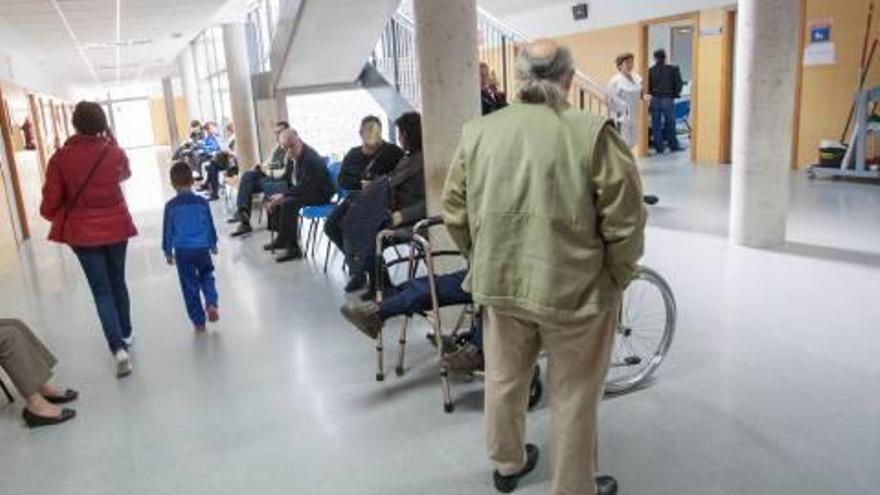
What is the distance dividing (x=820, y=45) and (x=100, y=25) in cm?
942

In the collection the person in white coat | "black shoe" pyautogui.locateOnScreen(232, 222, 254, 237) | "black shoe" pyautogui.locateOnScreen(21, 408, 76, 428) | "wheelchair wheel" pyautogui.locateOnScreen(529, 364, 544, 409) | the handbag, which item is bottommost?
"black shoe" pyautogui.locateOnScreen(21, 408, 76, 428)

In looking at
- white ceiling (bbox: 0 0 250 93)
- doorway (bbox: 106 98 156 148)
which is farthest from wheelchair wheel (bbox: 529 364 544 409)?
doorway (bbox: 106 98 156 148)

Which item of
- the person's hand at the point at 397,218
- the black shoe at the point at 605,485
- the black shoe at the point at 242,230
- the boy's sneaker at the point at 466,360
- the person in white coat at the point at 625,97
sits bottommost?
the black shoe at the point at 605,485

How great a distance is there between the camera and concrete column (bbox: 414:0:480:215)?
152 inches

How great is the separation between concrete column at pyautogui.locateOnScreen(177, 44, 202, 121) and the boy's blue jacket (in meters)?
13.8

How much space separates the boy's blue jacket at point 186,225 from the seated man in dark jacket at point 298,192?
186cm

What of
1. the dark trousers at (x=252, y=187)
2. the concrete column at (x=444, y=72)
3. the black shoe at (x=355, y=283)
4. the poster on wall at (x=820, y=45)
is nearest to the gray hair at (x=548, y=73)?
the concrete column at (x=444, y=72)

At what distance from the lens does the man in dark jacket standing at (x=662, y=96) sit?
10.7 meters

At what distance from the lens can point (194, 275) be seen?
436 cm

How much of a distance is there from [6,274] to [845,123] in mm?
9340

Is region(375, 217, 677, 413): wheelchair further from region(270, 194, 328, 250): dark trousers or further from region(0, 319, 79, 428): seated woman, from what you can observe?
region(270, 194, 328, 250): dark trousers

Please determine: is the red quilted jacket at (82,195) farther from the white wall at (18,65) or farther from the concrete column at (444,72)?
the white wall at (18,65)

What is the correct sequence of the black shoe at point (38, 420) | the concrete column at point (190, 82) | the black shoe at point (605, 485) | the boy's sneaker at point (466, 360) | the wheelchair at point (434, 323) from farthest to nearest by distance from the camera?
1. the concrete column at point (190, 82)
2. the black shoe at point (38, 420)
3. the wheelchair at point (434, 323)
4. the boy's sneaker at point (466, 360)
5. the black shoe at point (605, 485)

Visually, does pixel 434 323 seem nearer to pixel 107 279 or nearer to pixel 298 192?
pixel 107 279
